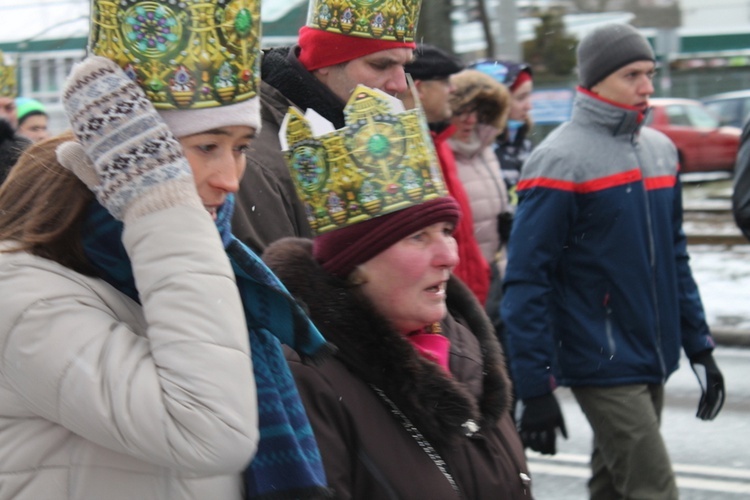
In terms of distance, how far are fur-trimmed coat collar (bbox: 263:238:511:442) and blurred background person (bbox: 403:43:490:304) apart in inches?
96.6

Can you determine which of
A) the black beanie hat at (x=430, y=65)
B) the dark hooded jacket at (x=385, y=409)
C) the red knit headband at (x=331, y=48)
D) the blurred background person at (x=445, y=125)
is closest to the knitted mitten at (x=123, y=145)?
the dark hooded jacket at (x=385, y=409)

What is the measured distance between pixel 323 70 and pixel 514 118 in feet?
11.9

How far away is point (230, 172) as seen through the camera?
2088 millimetres

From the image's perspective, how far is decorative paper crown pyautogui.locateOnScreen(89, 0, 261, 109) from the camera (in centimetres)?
197

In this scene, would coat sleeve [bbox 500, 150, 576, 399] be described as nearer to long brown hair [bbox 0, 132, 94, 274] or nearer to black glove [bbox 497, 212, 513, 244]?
black glove [bbox 497, 212, 513, 244]

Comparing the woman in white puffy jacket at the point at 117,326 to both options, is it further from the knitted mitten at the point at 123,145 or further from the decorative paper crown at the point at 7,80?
the decorative paper crown at the point at 7,80

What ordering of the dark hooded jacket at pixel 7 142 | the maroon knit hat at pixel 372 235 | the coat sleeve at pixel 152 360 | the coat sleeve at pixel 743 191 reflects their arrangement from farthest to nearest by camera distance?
1. the coat sleeve at pixel 743 191
2. the dark hooded jacket at pixel 7 142
3. the maroon knit hat at pixel 372 235
4. the coat sleeve at pixel 152 360

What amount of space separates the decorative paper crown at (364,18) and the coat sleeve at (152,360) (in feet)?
6.20

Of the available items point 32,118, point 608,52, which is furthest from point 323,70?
point 32,118

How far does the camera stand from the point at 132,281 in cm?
202

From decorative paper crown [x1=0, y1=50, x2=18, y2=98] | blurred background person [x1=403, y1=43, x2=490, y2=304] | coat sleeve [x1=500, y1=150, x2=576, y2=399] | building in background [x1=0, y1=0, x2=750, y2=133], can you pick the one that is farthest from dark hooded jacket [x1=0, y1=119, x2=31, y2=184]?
decorative paper crown [x1=0, y1=50, x2=18, y2=98]

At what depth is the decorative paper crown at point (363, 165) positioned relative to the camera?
2613 millimetres

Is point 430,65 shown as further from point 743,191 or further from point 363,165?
point 363,165

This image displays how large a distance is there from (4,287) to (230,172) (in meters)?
0.45
